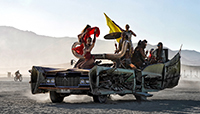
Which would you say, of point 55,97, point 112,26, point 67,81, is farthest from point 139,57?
point 67,81

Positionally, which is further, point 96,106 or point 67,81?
point 67,81

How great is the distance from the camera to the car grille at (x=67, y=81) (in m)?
11.1

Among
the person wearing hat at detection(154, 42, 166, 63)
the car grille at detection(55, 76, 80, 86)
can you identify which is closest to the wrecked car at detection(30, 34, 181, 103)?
the car grille at detection(55, 76, 80, 86)

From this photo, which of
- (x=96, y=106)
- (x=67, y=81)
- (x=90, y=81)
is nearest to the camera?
(x=96, y=106)

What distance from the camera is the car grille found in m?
11.1

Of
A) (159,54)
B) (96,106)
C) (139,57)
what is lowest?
(96,106)

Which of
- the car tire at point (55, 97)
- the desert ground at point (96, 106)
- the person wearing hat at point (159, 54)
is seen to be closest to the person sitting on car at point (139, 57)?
the person wearing hat at point (159, 54)

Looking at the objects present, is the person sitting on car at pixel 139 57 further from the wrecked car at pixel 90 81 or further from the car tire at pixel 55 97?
the car tire at pixel 55 97

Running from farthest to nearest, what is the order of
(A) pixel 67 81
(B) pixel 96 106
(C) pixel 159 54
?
1. (C) pixel 159 54
2. (A) pixel 67 81
3. (B) pixel 96 106

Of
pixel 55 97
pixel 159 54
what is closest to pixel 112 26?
pixel 159 54

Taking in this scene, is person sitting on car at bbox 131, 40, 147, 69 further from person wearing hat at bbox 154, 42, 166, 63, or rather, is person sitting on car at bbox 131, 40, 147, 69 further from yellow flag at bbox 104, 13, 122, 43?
yellow flag at bbox 104, 13, 122, 43

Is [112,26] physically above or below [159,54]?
above

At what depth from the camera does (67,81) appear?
11219mm

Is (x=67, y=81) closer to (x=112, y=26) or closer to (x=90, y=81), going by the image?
(x=90, y=81)
